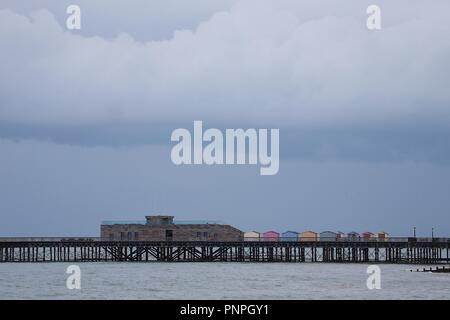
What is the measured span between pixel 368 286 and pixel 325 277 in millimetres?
13898

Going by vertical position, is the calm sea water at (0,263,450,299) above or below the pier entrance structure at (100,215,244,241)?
below

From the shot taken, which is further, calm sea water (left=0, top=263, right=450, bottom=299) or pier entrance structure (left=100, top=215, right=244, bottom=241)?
pier entrance structure (left=100, top=215, right=244, bottom=241)

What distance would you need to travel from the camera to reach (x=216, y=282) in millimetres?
96812

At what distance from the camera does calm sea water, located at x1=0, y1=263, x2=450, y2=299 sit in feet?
272

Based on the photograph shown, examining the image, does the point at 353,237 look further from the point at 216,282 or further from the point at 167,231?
the point at 216,282

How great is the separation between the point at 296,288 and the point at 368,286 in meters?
6.16

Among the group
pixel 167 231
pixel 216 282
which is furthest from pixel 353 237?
pixel 216 282
